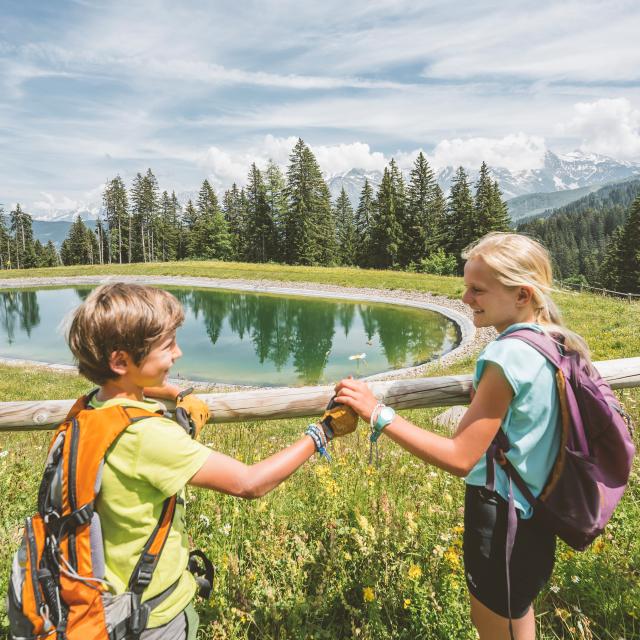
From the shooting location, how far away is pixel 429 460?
5.60 feet

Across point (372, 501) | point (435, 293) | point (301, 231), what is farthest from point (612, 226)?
point (372, 501)

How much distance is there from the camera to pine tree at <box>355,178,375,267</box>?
60.9m

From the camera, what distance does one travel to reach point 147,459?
1509 mm

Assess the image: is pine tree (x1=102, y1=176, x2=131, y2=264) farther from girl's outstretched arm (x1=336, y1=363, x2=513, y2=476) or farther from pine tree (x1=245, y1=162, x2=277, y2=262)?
girl's outstretched arm (x1=336, y1=363, x2=513, y2=476)

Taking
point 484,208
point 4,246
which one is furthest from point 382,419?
point 4,246

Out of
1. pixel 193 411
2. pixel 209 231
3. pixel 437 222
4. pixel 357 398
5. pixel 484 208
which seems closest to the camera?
pixel 357 398

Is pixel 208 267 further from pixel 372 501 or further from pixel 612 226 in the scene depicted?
pixel 612 226

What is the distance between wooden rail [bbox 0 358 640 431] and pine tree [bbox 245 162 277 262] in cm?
6473

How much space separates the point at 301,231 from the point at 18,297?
33248 mm

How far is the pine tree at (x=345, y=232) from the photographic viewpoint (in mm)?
72875

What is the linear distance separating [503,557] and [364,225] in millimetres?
68264

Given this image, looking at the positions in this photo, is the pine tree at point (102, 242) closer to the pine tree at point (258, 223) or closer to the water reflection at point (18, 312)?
the pine tree at point (258, 223)

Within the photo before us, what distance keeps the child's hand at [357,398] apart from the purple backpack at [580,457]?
0.56 meters

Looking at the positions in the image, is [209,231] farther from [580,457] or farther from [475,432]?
[580,457]
